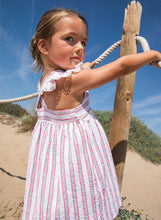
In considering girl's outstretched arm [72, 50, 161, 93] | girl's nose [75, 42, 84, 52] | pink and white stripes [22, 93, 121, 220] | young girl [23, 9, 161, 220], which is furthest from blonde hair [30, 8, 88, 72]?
pink and white stripes [22, 93, 121, 220]

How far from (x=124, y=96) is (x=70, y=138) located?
2.33ft

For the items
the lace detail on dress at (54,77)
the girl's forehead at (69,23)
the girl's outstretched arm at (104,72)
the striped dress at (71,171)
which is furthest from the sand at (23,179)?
the girl's forehead at (69,23)

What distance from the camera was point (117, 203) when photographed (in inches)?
46.1

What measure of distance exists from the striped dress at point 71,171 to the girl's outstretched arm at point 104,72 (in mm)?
153

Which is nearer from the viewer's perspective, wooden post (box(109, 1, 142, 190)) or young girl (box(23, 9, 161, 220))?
young girl (box(23, 9, 161, 220))

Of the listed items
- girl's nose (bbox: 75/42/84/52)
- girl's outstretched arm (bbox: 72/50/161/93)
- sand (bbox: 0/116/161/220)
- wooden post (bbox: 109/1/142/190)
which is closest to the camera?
girl's outstretched arm (bbox: 72/50/161/93)

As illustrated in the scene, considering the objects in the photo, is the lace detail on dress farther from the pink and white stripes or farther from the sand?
the sand

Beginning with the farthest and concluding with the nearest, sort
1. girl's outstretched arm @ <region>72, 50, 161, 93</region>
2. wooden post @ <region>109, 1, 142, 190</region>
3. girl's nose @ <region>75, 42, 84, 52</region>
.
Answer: wooden post @ <region>109, 1, 142, 190</region>, girl's nose @ <region>75, 42, 84, 52</region>, girl's outstretched arm @ <region>72, 50, 161, 93</region>

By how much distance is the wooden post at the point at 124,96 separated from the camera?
60.4 inches

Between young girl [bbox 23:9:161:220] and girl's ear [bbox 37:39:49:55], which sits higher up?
girl's ear [bbox 37:39:49:55]

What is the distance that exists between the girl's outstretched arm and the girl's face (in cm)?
14

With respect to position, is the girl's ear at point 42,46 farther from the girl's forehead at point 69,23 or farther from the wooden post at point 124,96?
Answer: the wooden post at point 124,96

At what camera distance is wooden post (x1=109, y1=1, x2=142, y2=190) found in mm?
1535

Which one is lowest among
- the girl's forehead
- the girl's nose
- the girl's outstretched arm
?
the girl's outstretched arm
